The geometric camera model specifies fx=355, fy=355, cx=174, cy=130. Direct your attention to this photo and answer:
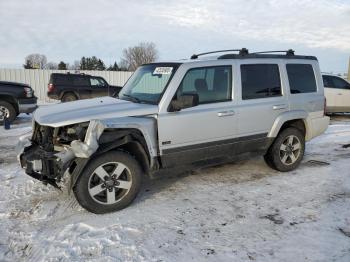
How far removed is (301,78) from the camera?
6312 mm

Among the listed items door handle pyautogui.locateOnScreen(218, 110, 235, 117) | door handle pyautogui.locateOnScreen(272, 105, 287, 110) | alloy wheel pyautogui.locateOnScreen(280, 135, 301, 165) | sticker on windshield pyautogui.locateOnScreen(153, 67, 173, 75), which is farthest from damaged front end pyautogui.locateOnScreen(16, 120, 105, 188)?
alloy wheel pyautogui.locateOnScreen(280, 135, 301, 165)

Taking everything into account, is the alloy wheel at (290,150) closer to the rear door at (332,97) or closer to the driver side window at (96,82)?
the rear door at (332,97)

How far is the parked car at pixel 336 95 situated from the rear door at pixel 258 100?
8.63m

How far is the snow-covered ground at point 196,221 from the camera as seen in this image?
3539 mm

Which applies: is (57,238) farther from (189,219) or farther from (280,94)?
(280,94)

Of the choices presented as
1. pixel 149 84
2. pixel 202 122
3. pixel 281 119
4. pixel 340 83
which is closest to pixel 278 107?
pixel 281 119

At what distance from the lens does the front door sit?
4785 millimetres

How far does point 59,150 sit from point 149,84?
A: 5.31ft

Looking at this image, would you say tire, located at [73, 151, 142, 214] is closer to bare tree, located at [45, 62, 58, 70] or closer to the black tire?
the black tire

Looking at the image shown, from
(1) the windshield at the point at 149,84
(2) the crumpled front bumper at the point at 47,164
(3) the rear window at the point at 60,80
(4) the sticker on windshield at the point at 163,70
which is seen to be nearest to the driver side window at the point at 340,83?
(1) the windshield at the point at 149,84

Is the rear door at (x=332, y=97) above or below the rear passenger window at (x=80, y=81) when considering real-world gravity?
below

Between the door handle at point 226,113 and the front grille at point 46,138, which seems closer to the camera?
the front grille at point 46,138

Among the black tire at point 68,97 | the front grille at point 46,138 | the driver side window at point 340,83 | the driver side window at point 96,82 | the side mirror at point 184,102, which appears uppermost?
the driver side window at point 96,82

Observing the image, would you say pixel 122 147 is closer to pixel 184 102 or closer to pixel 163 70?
pixel 184 102
